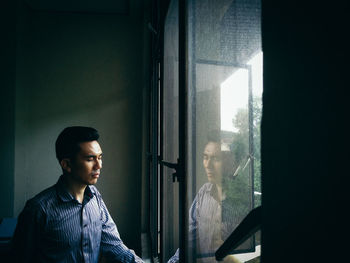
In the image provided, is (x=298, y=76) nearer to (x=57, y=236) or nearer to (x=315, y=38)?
(x=315, y=38)

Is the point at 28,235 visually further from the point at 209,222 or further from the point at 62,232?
the point at 209,222

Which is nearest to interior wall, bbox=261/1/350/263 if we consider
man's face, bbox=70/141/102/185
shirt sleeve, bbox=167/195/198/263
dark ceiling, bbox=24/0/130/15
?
shirt sleeve, bbox=167/195/198/263

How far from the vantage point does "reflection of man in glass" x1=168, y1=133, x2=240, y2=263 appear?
49 cm

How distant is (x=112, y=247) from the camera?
1.29 metres

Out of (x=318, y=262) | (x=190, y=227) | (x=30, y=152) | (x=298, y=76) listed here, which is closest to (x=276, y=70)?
(x=298, y=76)

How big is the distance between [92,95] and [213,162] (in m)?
2.75

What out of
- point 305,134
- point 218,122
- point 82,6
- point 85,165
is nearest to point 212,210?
point 218,122

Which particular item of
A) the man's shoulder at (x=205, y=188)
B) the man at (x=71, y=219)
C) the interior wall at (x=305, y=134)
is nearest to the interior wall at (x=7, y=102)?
the man at (x=71, y=219)

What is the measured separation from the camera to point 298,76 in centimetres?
22

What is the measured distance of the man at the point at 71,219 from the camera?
1074mm

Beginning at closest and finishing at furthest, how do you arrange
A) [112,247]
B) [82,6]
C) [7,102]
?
[112,247] → [7,102] → [82,6]

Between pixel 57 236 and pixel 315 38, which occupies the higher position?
pixel 315 38

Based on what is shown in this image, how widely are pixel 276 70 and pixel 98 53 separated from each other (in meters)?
3.15

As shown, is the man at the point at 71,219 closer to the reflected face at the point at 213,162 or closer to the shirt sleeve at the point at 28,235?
the shirt sleeve at the point at 28,235
